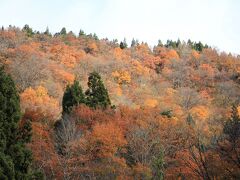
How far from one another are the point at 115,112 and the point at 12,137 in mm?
17602

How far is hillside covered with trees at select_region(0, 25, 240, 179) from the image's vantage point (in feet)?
55.7

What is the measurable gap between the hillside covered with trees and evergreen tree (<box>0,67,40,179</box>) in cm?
4

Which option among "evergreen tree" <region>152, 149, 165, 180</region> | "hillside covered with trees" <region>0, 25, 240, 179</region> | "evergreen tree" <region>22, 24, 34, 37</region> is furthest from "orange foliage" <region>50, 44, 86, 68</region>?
"evergreen tree" <region>152, 149, 165, 180</region>

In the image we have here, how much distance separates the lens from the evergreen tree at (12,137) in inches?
653

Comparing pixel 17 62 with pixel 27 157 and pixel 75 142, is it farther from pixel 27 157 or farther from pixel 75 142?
pixel 27 157

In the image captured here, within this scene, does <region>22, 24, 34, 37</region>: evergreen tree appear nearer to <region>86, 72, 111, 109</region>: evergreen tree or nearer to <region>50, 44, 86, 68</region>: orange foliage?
<region>50, 44, 86, 68</region>: orange foliage

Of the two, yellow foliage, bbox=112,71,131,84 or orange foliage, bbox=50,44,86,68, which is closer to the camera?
orange foliage, bbox=50,44,86,68

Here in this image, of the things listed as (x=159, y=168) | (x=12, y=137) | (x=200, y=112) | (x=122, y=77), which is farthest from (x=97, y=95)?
(x=122, y=77)

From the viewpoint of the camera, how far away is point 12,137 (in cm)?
1733

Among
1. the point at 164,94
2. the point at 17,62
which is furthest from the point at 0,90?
the point at 164,94

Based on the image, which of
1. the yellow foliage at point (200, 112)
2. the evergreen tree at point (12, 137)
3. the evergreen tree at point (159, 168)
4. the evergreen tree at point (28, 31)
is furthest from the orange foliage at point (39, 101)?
the evergreen tree at point (28, 31)

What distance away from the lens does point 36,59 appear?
57406 mm

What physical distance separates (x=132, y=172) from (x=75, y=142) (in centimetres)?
426

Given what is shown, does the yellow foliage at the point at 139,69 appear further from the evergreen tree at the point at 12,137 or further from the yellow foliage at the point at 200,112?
the evergreen tree at the point at 12,137
